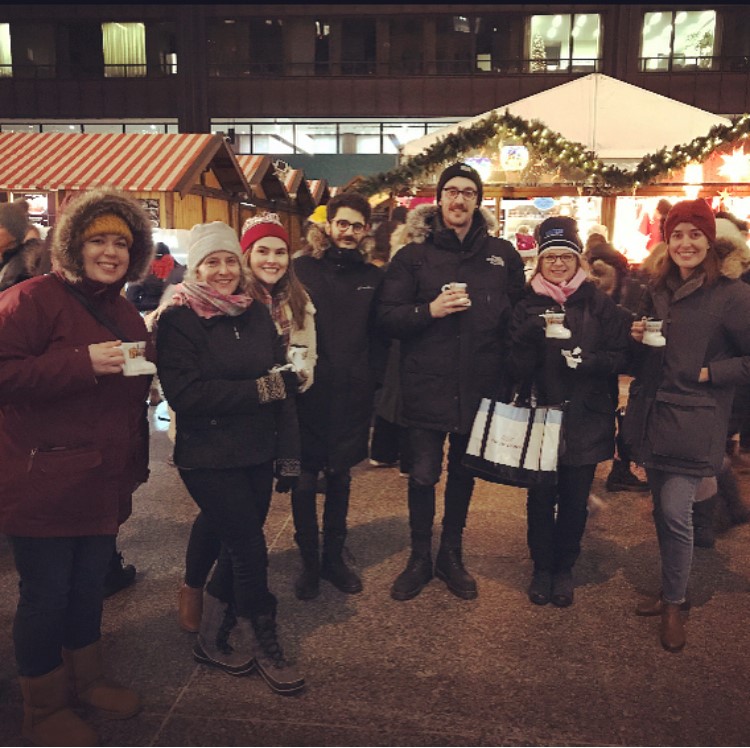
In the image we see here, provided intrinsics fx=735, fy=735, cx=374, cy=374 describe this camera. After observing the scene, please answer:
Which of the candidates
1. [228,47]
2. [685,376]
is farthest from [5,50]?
[685,376]

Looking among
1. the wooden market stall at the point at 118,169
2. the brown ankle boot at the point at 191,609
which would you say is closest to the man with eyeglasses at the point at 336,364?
the brown ankle boot at the point at 191,609

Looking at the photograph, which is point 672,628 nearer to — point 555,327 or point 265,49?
point 555,327

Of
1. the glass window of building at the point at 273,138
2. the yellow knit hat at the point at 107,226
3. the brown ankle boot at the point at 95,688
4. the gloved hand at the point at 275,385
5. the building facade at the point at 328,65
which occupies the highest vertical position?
the building facade at the point at 328,65

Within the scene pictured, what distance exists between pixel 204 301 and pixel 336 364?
1.09 meters

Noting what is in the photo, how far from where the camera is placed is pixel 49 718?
2.78 meters

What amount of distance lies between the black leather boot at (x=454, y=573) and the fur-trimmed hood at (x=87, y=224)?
2.35 metres

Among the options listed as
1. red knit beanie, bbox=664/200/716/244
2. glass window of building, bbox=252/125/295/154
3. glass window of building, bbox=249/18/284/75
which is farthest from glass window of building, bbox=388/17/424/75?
red knit beanie, bbox=664/200/716/244

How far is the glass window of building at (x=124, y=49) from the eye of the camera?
29.9m

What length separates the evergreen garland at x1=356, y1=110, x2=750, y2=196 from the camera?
806 cm

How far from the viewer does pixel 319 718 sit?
9.73 ft

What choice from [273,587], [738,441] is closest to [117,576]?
[273,587]

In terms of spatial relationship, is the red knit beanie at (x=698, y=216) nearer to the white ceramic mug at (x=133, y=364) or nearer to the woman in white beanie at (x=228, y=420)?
the woman in white beanie at (x=228, y=420)

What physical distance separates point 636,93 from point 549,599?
695 cm

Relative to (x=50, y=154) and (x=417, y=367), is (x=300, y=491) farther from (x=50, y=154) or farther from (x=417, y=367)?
(x=50, y=154)
